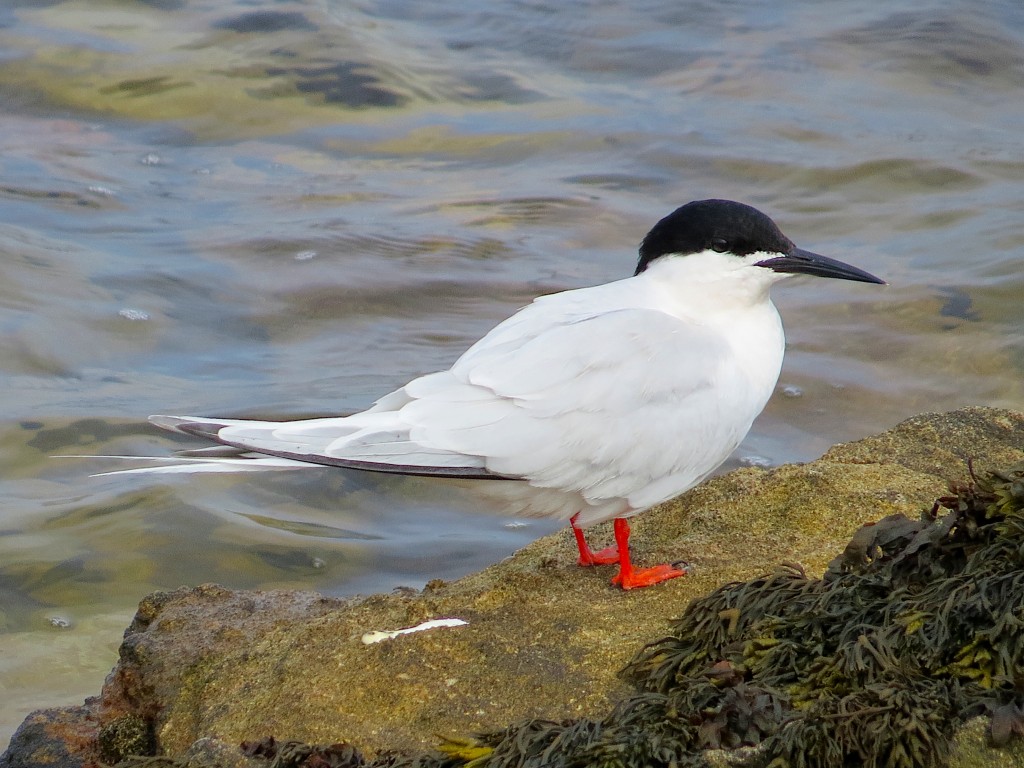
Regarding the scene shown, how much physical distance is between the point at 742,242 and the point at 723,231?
0.07 metres

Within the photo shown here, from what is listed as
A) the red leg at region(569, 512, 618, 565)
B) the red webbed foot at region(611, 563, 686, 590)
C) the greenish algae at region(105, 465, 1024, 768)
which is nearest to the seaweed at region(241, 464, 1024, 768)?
the greenish algae at region(105, 465, 1024, 768)

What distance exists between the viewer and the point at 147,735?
Result: 10.4ft

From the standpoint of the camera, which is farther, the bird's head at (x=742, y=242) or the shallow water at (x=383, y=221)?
the shallow water at (x=383, y=221)

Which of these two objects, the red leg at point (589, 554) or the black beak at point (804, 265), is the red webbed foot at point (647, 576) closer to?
the red leg at point (589, 554)

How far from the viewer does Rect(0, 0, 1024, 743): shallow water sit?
17.6 ft

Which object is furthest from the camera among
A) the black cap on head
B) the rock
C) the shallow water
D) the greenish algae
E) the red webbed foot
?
the shallow water

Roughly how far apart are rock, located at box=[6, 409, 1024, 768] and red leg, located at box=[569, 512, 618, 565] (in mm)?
52

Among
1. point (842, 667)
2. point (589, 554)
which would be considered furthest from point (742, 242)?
point (842, 667)

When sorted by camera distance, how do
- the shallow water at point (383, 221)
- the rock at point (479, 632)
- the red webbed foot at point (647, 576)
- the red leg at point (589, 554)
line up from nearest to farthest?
the rock at point (479, 632) → the red webbed foot at point (647, 576) → the red leg at point (589, 554) → the shallow water at point (383, 221)

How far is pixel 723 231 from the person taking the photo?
4039mm

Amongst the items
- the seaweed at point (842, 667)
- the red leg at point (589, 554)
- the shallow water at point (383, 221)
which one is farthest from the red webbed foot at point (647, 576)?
the shallow water at point (383, 221)

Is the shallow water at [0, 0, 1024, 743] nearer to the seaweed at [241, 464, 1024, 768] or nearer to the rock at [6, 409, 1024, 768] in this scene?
the rock at [6, 409, 1024, 768]

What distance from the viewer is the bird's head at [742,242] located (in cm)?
402

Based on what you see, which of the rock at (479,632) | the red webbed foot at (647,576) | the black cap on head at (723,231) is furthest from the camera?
the black cap on head at (723,231)
